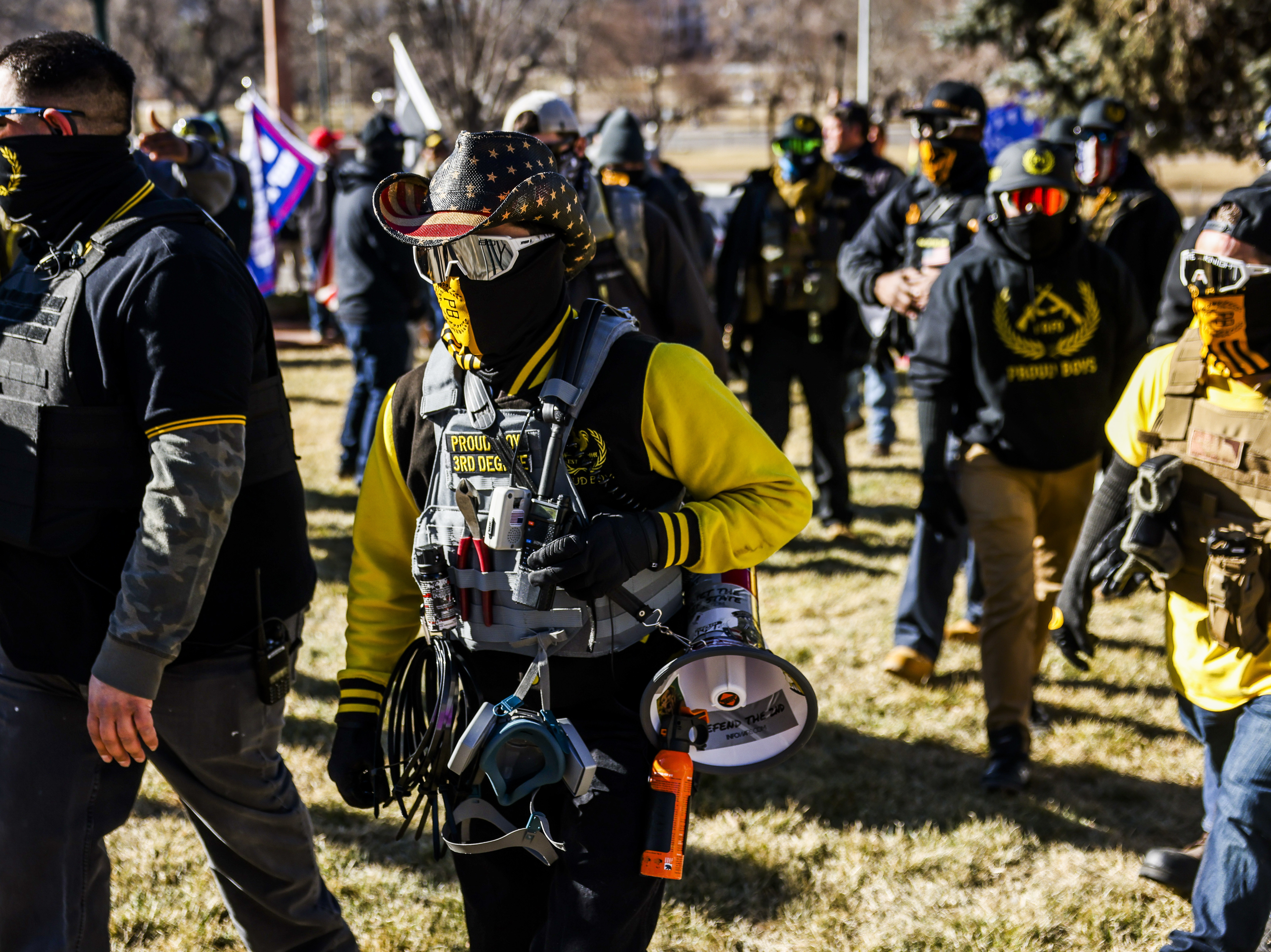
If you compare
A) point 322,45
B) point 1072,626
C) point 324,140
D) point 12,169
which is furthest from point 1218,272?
point 322,45

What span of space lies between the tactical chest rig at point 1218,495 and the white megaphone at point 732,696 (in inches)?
53.9

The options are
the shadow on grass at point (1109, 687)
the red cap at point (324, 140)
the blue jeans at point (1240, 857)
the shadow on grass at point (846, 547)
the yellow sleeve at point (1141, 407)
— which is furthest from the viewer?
the red cap at point (324, 140)

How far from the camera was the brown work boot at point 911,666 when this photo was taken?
546cm

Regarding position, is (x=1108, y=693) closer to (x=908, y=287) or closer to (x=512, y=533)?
(x=908, y=287)

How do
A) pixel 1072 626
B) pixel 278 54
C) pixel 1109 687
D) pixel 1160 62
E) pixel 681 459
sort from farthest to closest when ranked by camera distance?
pixel 278 54, pixel 1160 62, pixel 1109 687, pixel 1072 626, pixel 681 459

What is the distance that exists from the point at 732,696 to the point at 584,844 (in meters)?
0.40

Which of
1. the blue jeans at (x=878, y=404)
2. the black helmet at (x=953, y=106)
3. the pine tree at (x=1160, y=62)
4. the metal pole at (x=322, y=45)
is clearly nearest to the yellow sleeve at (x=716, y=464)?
the black helmet at (x=953, y=106)

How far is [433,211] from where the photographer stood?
2.30 m

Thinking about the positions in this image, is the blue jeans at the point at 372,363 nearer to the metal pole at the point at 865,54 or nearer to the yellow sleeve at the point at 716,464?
the yellow sleeve at the point at 716,464

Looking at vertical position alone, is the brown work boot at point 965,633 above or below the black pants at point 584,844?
below

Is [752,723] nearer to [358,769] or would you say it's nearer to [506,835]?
[506,835]

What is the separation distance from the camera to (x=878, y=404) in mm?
9312

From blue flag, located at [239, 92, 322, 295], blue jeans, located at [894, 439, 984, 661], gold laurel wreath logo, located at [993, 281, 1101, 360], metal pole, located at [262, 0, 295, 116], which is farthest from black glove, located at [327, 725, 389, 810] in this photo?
metal pole, located at [262, 0, 295, 116]

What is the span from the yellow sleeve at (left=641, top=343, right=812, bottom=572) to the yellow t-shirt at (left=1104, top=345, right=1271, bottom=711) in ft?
4.65
